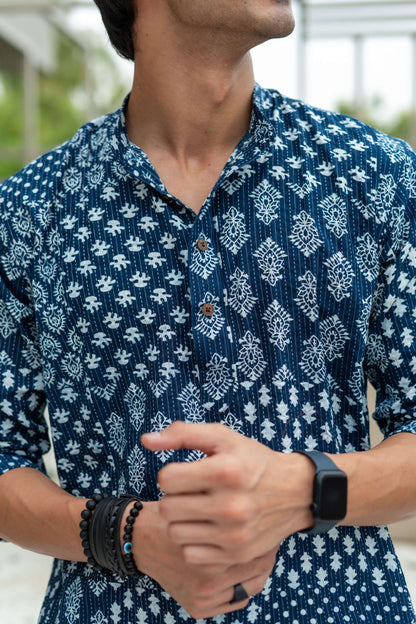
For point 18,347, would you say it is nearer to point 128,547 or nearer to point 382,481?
point 128,547

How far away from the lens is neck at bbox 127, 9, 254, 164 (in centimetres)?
130

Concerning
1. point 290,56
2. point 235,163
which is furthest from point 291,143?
point 290,56

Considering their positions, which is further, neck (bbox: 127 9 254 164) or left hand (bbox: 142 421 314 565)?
neck (bbox: 127 9 254 164)

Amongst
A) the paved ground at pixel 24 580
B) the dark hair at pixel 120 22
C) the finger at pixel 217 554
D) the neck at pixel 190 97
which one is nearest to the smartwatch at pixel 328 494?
the finger at pixel 217 554

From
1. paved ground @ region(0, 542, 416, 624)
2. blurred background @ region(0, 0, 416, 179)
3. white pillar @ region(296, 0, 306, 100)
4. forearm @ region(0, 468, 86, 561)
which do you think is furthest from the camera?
white pillar @ region(296, 0, 306, 100)

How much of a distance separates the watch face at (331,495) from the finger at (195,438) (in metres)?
0.15

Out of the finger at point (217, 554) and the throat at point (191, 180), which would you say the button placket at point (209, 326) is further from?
the finger at point (217, 554)

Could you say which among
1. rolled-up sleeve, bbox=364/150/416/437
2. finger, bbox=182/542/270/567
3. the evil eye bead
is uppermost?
rolled-up sleeve, bbox=364/150/416/437

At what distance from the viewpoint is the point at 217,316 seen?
1208 mm

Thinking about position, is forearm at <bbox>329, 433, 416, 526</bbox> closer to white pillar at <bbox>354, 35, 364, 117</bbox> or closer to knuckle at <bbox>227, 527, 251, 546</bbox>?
knuckle at <bbox>227, 527, 251, 546</bbox>

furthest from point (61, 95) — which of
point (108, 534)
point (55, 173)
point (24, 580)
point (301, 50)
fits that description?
point (108, 534)

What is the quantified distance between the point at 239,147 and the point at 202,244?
0.67ft

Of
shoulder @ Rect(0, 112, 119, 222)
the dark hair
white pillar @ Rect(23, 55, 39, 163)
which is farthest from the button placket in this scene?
white pillar @ Rect(23, 55, 39, 163)

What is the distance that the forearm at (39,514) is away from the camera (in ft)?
3.87
